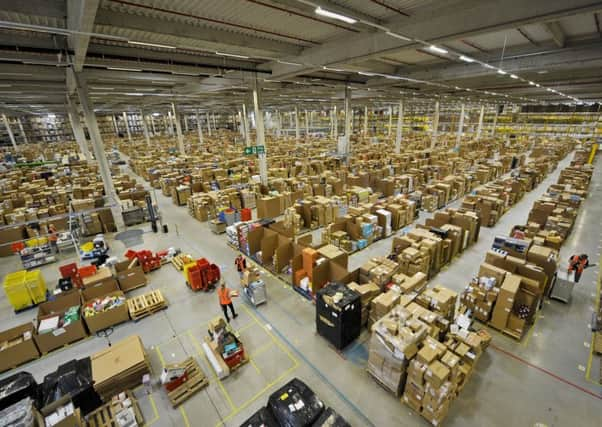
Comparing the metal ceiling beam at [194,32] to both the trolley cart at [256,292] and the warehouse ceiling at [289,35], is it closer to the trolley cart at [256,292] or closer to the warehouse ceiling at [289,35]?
the warehouse ceiling at [289,35]

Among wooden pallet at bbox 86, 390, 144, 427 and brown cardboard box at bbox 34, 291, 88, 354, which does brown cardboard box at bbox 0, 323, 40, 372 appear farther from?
wooden pallet at bbox 86, 390, 144, 427

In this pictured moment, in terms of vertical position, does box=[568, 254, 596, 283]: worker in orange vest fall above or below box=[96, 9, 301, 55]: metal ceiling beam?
below

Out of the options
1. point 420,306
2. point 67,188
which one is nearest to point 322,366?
point 420,306

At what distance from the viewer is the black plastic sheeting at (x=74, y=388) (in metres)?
3.85

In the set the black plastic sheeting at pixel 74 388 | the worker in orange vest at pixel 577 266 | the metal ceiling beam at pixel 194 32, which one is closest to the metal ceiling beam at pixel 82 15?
the metal ceiling beam at pixel 194 32

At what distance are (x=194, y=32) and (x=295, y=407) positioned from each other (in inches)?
318

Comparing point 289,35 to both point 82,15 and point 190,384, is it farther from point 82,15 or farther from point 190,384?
point 190,384

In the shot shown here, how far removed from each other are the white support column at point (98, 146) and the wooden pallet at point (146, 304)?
228 inches

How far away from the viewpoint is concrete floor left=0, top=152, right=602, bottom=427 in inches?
156

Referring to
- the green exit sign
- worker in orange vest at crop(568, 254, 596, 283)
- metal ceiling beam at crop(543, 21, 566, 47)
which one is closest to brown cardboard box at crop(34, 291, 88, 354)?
the green exit sign

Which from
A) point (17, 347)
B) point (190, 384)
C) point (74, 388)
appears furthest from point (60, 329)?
point (190, 384)

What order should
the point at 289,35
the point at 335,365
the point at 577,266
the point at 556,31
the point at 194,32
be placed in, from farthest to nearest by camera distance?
1. the point at 289,35
2. the point at 556,31
3. the point at 194,32
4. the point at 577,266
5. the point at 335,365

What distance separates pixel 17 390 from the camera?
377 centimetres

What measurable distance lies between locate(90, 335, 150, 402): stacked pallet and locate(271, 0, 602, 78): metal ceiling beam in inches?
331
